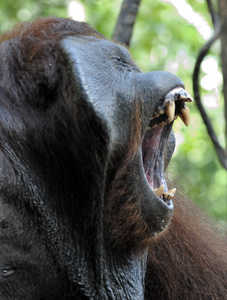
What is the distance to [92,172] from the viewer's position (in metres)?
2.48

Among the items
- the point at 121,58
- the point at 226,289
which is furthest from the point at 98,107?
the point at 226,289

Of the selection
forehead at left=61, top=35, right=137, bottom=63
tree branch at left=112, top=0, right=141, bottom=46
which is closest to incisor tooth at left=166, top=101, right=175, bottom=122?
forehead at left=61, top=35, right=137, bottom=63

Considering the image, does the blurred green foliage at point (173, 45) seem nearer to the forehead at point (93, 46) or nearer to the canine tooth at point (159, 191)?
the forehead at point (93, 46)

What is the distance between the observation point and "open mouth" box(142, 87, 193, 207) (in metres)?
2.54

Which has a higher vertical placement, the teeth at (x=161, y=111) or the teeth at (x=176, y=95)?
the teeth at (x=176, y=95)

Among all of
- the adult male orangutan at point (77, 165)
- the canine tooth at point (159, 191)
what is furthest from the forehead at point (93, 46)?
the canine tooth at point (159, 191)

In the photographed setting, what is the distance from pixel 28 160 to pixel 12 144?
92 mm

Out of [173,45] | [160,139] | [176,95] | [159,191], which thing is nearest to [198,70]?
[160,139]

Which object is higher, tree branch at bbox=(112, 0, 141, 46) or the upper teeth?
the upper teeth

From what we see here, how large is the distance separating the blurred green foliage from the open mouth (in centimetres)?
401

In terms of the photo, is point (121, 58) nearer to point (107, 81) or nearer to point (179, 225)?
point (107, 81)

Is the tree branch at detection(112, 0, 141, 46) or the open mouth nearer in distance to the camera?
the open mouth

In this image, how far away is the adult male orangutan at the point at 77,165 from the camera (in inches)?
94.9

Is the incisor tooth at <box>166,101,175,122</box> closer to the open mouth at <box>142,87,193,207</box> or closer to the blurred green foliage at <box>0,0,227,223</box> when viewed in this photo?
the open mouth at <box>142,87,193,207</box>
